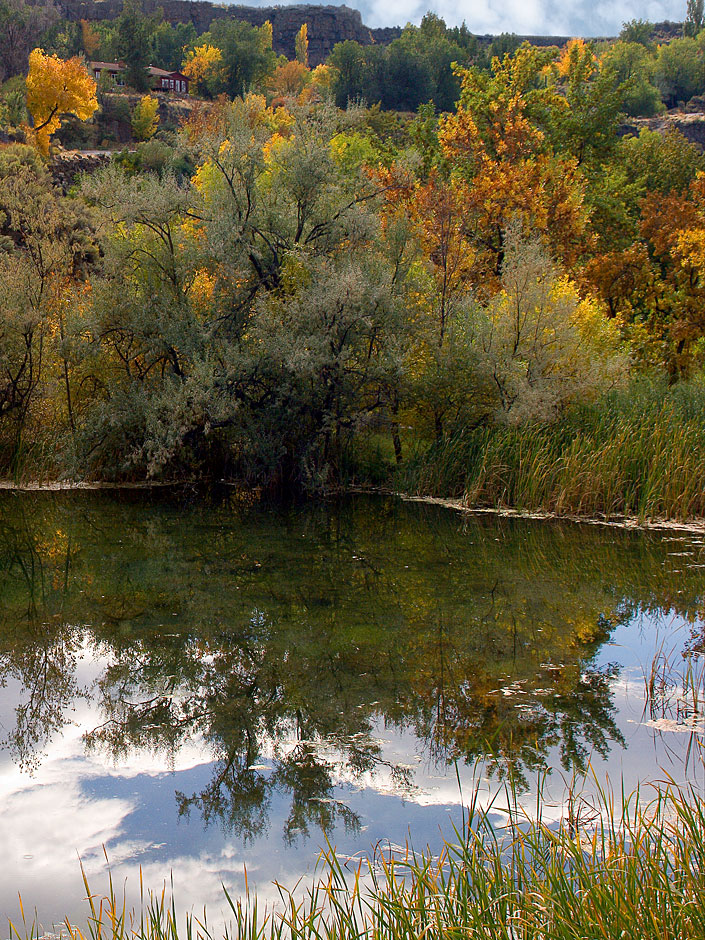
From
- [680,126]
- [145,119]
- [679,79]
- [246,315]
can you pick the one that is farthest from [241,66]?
[246,315]

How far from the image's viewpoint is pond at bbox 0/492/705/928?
4.55m

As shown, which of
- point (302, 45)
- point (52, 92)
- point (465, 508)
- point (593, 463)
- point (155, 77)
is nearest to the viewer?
point (593, 463)

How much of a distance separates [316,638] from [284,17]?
421 feet

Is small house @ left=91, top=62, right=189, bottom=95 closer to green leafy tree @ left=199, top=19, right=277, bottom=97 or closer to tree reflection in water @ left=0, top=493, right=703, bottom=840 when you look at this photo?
green leafy tree @ left=199, top=19, right=277, bottom=97

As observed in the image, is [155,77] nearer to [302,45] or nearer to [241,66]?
[241,66]

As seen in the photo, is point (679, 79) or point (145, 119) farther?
point (679, 79)

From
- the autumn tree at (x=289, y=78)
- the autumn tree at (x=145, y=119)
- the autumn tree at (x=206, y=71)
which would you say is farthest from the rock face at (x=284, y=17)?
the autumn tree at (x=145, y=119)

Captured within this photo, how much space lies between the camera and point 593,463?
12711 millimetres

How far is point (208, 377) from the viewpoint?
14.6 metres

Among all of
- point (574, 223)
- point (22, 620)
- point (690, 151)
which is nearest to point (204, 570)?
point (22, 620)

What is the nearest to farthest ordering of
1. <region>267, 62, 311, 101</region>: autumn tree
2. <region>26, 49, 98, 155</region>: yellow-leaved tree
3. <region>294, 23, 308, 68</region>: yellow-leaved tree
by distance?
<region>26, 49, 98, 155</region>: yellow-leaved tree → <region>267, 62, 311, 101</region>: autumn tree → <region>294, 23, 308, 68</region>: yellow-leaved tree

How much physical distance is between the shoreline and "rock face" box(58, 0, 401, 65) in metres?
113

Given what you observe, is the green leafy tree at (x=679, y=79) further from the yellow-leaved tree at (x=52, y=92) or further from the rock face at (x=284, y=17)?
the yellow-leaved tree at (x=52, y=92)

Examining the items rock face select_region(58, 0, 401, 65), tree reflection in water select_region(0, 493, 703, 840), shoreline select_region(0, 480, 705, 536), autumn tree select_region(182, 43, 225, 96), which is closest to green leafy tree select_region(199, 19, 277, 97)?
autumn tree select_region(182, 43, 225, 96)
